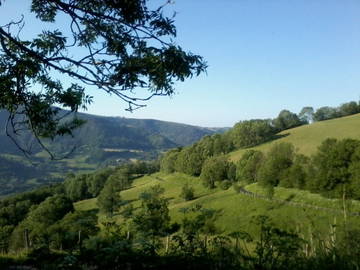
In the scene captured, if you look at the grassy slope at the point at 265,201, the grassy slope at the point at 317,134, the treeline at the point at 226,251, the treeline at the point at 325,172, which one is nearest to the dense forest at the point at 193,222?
the treeline at the point at 226,251

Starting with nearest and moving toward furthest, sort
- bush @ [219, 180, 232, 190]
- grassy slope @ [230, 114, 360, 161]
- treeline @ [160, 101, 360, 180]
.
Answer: bush @ [219, 180, 232, 190] → grassy slope @ [230, 114, 360, 161] → treeline @ [160, 101, 360, 180]

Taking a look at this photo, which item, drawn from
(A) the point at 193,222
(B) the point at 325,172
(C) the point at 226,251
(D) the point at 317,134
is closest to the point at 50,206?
(B) the point at 325,172

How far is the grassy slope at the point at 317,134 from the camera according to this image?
78631 mm

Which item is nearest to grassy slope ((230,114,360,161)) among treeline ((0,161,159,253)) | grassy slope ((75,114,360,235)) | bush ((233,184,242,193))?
grassy slope ((75,114,360,235))

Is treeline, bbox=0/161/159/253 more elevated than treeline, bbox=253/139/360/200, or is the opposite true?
treeline, bbox=253/139/360/200

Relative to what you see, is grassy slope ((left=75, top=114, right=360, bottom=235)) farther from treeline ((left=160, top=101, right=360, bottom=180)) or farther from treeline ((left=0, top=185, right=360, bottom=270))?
treeline ((left=160, top=101, right=360, bottom=180))

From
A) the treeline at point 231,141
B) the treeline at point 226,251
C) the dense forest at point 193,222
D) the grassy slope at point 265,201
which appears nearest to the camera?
the treeline at point 226,251

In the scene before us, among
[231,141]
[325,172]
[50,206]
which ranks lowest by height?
[50,206]

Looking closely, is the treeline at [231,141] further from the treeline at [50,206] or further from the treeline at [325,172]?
the treeline at [325,172]

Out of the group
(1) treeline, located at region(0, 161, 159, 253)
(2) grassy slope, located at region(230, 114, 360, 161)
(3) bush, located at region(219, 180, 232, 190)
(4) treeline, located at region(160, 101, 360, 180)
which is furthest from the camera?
(4) treeline, located at region(160, 101, 360, 180)

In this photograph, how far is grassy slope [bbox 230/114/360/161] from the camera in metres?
78.6

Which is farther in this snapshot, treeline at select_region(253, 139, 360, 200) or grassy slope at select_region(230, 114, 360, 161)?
grassy slope at select_region(230, 114, 360, 161)

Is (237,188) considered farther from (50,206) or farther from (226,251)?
Result: (226,251)

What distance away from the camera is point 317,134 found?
87.8 metres
